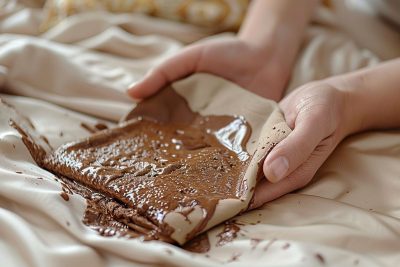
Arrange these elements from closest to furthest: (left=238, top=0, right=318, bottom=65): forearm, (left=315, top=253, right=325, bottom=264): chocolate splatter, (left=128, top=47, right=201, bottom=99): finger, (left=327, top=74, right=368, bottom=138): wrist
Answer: (left=315, top=253, right=325, bottom=264): chocolate splatter, (left=327, top=74, right=368, bottom=138): wrist, (left=128, top=47, right=201, bottom=99): finger, (left=238, top=0, right=318, bottom=65): forearm

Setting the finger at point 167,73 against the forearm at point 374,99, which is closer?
the forearm at point 374,99

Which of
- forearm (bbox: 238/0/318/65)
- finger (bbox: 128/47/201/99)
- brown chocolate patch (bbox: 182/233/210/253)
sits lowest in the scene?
brown chocolate patch (bbox: 182/233/210/253)

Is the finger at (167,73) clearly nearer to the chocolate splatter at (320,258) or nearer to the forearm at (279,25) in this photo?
the forearm at (279,25)

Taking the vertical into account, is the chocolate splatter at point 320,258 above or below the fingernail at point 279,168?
below

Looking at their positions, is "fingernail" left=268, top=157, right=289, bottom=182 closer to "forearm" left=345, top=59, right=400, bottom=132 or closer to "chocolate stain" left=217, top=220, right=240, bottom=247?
"chocolate stain" left=217, top=220, right=240, bottom=247

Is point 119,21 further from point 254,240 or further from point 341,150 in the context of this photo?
point 254,240

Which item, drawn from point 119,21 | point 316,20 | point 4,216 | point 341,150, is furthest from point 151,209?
point 316,20

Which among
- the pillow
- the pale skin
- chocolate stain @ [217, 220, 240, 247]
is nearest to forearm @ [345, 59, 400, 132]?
the pale skin

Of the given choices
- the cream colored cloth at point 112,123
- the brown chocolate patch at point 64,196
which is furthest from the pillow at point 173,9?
the brown chocolate patch at point 64,196
